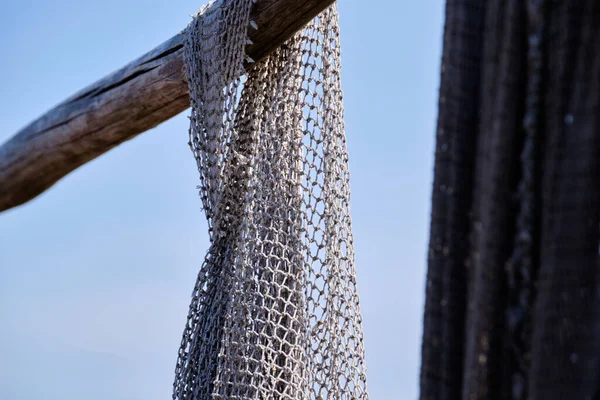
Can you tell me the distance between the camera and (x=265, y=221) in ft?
4.78

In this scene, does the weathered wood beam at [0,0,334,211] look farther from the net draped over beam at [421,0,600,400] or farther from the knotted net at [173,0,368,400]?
the net draped over beam at [421,0,600,400]

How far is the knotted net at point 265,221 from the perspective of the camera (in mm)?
1414

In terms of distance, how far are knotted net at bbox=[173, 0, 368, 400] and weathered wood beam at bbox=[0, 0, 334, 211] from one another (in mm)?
68

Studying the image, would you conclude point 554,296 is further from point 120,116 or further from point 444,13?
point 120,116

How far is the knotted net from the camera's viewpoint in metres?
1.41

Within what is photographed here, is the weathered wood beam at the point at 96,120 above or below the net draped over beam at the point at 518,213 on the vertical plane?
above

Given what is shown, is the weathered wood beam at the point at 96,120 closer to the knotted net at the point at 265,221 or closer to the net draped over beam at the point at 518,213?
the knotted net at the point at 265,221

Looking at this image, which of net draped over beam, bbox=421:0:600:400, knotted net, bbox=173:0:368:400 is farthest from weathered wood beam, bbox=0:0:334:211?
net draped over beam, bbox=421:0:600:400

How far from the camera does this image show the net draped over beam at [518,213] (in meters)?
0.58

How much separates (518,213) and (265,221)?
88 cm

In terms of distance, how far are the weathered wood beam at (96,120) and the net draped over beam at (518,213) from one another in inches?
34.0

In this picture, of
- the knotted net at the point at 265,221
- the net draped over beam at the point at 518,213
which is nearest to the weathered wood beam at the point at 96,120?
the knotted net at the point at 265,221

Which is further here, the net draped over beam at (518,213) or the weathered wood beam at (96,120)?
the weathered wood beam at (96,120)

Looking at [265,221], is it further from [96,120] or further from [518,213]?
[518,213]
